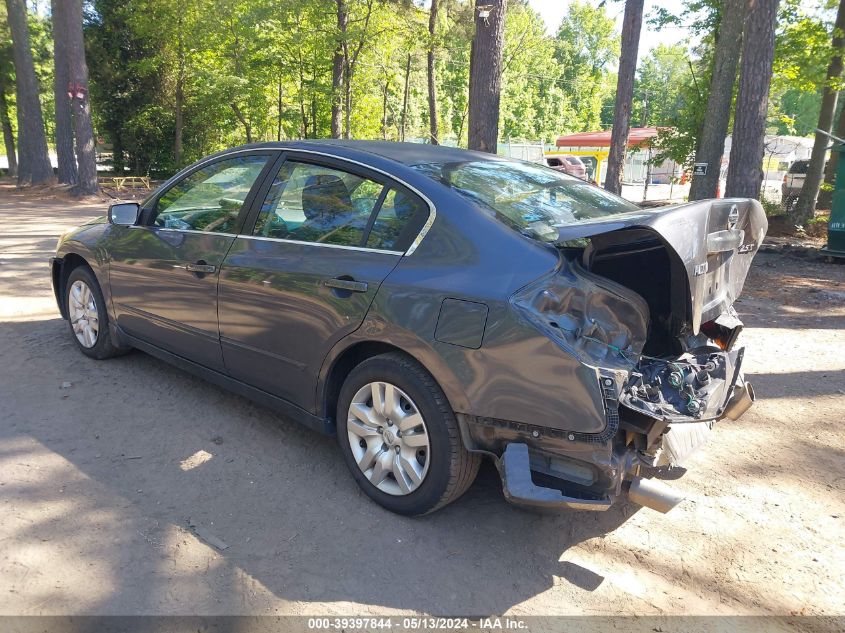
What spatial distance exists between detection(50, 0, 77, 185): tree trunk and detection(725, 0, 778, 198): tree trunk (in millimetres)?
17736

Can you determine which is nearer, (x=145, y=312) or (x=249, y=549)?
(x=249, y=549)

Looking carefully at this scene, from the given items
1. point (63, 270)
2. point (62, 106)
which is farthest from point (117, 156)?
point (63, 270)

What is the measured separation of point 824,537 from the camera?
10.4 ft

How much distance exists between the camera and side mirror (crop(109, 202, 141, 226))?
453 cm

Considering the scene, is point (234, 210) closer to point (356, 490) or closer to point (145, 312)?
point (145, 312)

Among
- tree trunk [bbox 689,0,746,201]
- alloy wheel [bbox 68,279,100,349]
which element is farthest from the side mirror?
tree trunk [bbox 689,0,746,201]

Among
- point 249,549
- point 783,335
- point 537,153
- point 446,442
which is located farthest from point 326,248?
point 537,153

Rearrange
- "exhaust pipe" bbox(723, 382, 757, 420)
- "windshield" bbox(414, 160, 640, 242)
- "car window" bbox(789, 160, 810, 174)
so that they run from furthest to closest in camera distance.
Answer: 1. "car window" bbox(789, 160, 810, 174)
2. "exhaust pipe" bbox(723, 382, 757, 420)
3. "windshield" bbox(414, 160, 640, 242)

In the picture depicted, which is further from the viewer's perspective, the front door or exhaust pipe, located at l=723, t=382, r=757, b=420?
the front door

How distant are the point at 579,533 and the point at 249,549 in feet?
5.11

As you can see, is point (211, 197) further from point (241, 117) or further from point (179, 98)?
point (179, 98)

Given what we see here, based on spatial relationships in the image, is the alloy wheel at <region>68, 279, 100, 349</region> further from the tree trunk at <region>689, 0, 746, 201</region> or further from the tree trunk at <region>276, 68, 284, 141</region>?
the tree trunk at <region>276, 68, 284, 141</region>

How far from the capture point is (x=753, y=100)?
972 centimetres

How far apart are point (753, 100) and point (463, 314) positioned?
8980 millimetres
